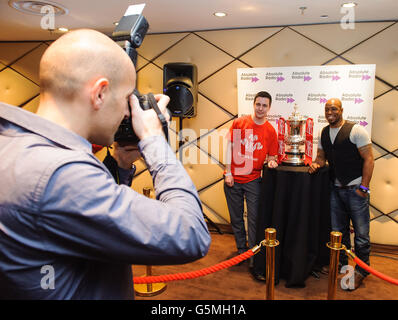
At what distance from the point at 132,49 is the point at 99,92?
0.97ft

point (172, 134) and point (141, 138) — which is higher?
point (141, 138)

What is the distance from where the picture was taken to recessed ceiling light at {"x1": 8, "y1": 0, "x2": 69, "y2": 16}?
2611mm

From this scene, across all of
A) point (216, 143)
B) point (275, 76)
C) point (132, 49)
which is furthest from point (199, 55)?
point (132, 49)

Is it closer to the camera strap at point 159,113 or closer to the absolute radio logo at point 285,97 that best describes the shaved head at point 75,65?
the camera strap at point 159,113

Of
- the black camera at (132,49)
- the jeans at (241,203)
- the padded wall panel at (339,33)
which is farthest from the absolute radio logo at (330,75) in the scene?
the black camera at (132,49)

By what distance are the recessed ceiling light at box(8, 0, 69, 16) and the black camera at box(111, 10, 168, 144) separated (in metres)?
2.20

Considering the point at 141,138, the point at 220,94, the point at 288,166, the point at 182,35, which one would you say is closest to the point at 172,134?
the point at 220,94

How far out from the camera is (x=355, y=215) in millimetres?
2543

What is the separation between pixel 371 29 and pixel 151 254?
3.24 meters

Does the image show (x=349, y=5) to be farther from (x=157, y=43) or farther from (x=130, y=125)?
(x=130, y=125)

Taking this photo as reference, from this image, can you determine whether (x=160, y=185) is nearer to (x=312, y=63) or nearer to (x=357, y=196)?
(x=357, y=196)

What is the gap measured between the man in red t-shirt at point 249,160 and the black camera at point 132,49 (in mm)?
2061

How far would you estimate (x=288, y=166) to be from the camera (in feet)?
8.21

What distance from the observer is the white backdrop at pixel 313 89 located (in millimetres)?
2906
